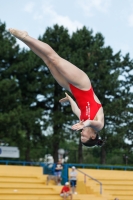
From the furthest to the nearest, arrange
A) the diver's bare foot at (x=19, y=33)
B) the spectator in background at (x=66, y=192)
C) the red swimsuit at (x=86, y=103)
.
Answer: the spectator in background at (x=66, y=192) < the red swimsuit at (x=86, y=103) < the diver's bare foot at (x=19, y=33)

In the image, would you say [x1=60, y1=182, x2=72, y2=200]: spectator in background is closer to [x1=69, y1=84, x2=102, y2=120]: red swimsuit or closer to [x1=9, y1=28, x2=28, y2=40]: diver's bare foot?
[x1=69, y1=84, x2=102, y2=120]: red swimsuit

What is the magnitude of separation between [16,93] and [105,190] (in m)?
7.73

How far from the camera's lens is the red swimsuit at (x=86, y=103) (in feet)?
22.9

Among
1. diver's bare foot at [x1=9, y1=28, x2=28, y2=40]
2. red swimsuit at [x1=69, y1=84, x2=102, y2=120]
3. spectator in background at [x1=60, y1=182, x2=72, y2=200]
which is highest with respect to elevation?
diver's bare foot at [x1=9, y1=28, x2=28, y2=40]

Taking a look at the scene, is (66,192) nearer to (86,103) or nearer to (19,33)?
(86,103)

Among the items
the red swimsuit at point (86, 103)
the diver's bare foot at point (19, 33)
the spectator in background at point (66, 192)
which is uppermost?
the diver's bare foot at point (19, 33)

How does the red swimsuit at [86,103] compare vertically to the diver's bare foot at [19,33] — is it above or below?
below

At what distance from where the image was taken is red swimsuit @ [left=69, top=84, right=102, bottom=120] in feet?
22.9

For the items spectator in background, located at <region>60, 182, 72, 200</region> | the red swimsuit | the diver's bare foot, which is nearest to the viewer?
the diver's bare foot

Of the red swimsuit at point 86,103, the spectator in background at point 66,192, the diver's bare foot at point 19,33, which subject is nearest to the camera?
the diver's bare foot at point 19,33

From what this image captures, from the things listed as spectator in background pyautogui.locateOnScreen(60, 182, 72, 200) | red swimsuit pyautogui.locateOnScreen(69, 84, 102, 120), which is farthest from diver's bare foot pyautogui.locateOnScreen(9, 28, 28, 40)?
spectator in background pyautogui.locateOnScreen(60, 182, 72, 200)

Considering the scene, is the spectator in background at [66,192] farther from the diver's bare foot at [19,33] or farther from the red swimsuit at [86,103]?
the diver's bare foot at [19,33]

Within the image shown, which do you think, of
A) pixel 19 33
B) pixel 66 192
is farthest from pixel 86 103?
pixel 66 192

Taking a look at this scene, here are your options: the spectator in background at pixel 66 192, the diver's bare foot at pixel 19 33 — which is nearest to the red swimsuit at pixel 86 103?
the diver's bare foot at pixel 19 33
